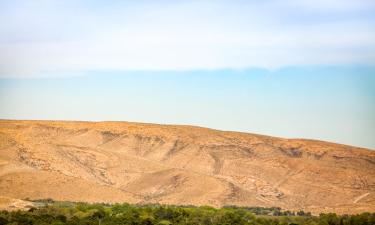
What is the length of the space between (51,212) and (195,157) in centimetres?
8949

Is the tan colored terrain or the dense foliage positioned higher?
the tan colored terrain

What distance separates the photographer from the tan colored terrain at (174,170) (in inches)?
5679

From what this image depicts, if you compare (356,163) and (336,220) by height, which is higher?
(356,163)

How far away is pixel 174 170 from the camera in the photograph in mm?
166125

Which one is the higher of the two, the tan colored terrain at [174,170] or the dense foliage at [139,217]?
the tan colored terrain at [174,170]

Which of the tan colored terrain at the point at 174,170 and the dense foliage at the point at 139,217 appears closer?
the dense foliage at the point at 139,217

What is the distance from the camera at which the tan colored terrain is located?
144250 mm

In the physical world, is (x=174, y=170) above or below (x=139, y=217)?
above

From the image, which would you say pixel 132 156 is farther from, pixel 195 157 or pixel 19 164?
pixel 19 164

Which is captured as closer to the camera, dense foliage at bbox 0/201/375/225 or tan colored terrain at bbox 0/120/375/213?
dense foliage at bbox 0/201/375/225

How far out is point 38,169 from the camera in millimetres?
151875

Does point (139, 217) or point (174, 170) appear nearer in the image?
point (139, 217)

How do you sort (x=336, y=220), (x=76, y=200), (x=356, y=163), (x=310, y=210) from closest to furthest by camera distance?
(x=336, y=220), (x=76, y=200), (x=310, y=210), (x=356, y=163)

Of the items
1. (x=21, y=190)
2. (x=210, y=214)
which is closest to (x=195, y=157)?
(x=21, y=190)
